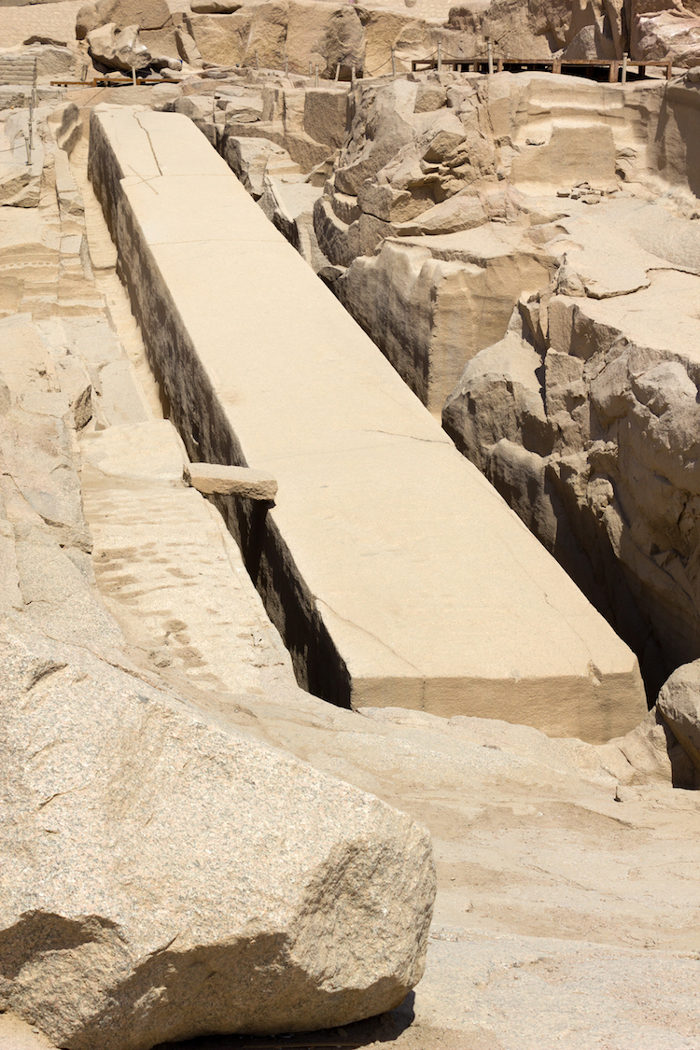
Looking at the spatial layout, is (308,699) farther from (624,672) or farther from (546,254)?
(546,254)

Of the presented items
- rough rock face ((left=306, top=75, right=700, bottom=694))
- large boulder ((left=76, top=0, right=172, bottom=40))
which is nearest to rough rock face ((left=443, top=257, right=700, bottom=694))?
rough rock face ((left=306, top=75, right=700, bottom=694))

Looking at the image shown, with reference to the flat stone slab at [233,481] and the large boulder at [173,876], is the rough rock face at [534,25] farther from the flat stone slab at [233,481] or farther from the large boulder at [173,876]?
the large boulder at [173,876]

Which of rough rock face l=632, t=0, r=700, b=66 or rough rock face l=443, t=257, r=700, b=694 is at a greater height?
rough rock face l=632, t=0, r=700, b=66

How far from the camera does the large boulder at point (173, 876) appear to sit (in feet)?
4.57

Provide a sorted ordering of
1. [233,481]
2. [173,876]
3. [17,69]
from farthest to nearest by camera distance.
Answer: [17,69]
[233,481]
[173,876]

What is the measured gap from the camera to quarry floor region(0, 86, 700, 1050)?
5.24 feet

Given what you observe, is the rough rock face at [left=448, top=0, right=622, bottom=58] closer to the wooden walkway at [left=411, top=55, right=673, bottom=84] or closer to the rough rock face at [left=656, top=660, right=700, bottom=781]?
the wooden walkway at [left=411, top=55, right=673, bottom=84]

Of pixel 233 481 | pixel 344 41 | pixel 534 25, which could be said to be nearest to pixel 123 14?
pixel 344 41

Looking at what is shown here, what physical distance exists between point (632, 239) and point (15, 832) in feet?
17.7

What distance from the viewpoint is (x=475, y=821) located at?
258 centimetres

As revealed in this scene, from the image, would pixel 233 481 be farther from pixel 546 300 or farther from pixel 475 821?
pixel 475 821

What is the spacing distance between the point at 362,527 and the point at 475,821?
194 cm

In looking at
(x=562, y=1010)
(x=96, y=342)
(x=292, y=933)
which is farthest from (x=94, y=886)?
(x=96, y=342)

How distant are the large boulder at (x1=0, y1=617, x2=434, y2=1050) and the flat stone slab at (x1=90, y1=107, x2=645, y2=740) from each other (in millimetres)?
1990
